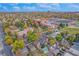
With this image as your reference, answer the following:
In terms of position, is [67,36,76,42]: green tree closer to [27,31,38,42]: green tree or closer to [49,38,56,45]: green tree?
[49,38,56,45]: green tree

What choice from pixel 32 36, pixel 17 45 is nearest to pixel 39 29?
pixel 32 36

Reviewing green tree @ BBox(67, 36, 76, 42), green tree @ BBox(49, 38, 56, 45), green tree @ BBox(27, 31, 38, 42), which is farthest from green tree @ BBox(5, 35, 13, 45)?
green tree @ BBox(67, 36, 76, 42)

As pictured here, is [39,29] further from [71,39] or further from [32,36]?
[71,39]

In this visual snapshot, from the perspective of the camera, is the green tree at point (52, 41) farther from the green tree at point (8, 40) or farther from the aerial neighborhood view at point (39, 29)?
the green tree at point (8, 40)

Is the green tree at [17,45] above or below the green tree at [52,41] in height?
below

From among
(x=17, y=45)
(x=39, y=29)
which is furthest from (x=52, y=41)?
(x=17, y=45)

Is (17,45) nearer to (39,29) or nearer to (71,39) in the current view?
(39,29)

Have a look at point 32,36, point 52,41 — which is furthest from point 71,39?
point 32,36

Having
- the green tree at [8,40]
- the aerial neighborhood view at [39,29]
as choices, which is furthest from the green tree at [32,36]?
the green tree at [8,40]

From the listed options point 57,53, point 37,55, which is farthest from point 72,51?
point 37,55
